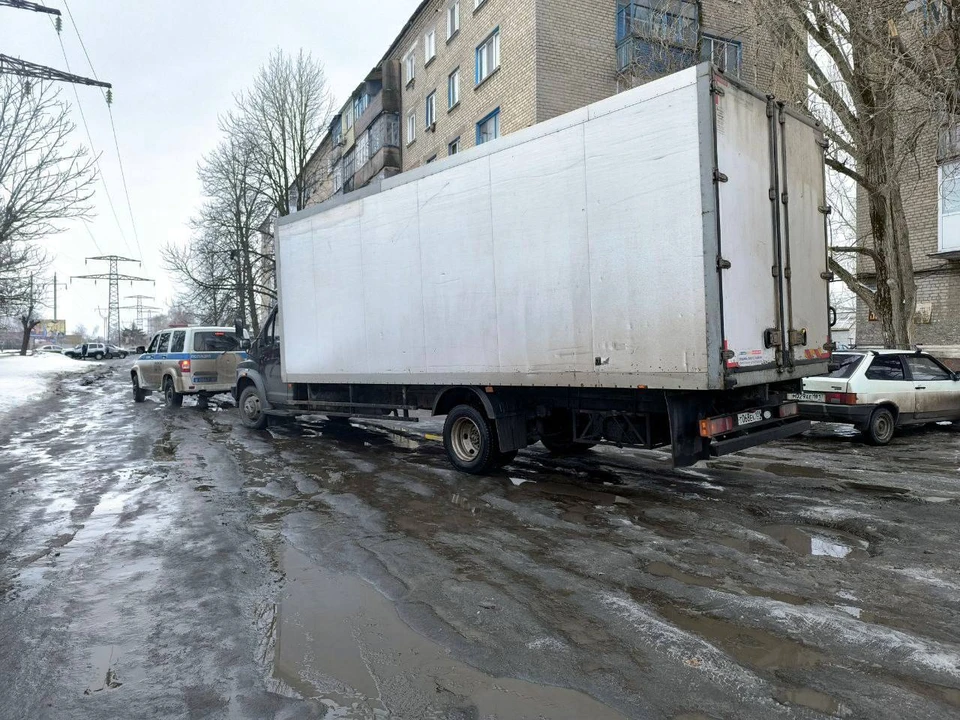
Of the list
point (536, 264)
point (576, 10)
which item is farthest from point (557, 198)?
point (576, 10)

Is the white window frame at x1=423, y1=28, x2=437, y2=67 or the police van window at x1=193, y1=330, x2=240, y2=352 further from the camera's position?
the white window frame at x1=423, y1=28, x2=437, y2=67

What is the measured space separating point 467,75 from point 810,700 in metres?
22.5

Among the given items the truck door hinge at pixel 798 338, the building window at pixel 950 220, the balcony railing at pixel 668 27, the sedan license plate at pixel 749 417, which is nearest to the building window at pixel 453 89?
the balcony railing at pixel 668 27

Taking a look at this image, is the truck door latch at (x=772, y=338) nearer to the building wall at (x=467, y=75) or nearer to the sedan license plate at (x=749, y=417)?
the sedan license plate at (x=749, y=417)

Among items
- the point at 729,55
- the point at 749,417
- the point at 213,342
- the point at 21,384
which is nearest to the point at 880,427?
the point at 749,417

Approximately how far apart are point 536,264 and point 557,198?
655 mm

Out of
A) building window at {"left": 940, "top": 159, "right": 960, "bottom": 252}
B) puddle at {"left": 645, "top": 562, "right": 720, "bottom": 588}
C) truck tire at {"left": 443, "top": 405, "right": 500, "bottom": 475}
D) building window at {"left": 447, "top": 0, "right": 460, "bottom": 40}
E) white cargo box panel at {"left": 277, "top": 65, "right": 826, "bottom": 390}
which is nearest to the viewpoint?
puddle at {"left": 645, "top": 562, "right": 720, "bottom": 588}

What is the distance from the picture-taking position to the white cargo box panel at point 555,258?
17.5ft

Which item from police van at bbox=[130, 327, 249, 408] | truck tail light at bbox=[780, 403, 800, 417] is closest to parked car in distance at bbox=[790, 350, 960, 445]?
truck tail light at bbox=[780, 403, 800, 417]

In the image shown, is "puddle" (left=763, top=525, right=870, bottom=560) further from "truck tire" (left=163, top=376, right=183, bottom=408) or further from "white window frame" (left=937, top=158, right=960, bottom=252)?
"white window frame" (left=937, top=158, right=960, bottom=252)

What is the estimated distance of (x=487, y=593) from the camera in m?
4.04

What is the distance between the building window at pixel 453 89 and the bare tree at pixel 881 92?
12.7 metres

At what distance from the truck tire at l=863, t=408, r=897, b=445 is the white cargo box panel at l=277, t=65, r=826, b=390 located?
3431mm

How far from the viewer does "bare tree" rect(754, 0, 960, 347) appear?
9453 millimetres
